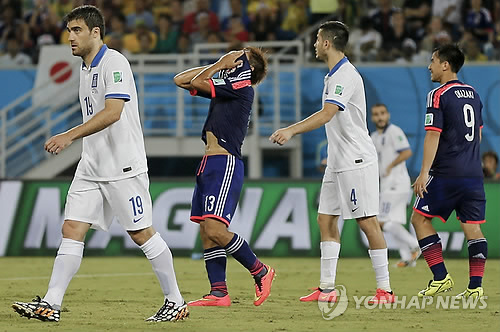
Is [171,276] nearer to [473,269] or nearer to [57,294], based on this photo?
[57,294]

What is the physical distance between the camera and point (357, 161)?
8.91 m

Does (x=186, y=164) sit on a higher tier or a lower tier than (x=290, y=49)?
lower

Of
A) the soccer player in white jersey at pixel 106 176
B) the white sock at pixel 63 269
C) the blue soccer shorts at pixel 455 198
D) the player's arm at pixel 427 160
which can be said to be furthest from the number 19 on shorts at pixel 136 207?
the blue soccer shorts at pixel 455 198

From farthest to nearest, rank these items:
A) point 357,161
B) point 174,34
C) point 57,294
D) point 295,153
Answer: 1. point 174,34
2. point 295,153
3. point 357,161
4. point 57,294

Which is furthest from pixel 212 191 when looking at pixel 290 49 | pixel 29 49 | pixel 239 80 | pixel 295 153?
pixel 29 49

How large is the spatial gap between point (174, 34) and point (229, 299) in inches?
461

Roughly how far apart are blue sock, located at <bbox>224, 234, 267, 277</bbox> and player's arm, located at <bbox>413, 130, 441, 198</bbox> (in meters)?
1.65

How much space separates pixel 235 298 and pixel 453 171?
2453mm

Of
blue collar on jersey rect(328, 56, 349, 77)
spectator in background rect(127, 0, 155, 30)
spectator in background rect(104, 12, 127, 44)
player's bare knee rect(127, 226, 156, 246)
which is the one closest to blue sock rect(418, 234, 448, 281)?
blue collar on jersey rect(328, 56, 349, 77)

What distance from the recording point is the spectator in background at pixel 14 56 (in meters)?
20.3

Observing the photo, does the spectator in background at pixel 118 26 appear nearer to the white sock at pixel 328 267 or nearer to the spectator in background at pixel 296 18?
the spectator in background at pixel 296 18

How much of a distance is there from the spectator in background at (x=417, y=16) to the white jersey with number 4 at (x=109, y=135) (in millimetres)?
12179

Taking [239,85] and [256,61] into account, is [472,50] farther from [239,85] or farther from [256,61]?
[239,85]
